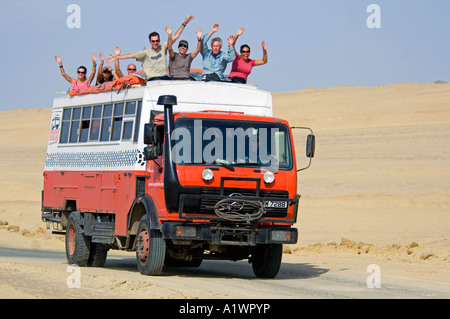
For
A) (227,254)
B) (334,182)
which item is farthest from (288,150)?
(334,182)

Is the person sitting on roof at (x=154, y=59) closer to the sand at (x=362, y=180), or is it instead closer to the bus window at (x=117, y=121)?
the bus window at (x=117, y=121)

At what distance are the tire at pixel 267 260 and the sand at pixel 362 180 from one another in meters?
3.35

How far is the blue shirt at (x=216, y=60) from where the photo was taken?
54.1 feet

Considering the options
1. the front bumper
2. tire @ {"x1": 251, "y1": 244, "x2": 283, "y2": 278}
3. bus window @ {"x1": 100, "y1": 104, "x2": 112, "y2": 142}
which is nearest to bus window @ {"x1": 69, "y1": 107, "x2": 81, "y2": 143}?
bus window @ {"x1": 100, "y1": 104, "x2": 112, "y2": 142}

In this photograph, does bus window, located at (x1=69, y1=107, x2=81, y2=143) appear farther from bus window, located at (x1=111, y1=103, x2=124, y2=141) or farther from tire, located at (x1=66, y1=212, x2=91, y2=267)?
bus window, located at (x1=111, y1=103, x2=124, y2=141)

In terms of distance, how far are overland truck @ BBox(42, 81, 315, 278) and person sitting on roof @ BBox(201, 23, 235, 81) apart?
2.27ft

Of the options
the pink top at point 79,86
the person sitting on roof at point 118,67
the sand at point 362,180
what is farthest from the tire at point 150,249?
the pink top at point 79,86

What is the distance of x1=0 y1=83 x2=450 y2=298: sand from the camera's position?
81.3ft

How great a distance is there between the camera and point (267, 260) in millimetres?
15766

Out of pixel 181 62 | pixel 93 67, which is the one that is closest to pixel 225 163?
pixel 181 62

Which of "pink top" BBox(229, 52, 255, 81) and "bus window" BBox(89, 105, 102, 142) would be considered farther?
"bus window" BBox(89, 105, 102, 142)

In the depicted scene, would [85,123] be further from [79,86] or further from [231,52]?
[231,52]

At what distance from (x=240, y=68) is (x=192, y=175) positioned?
3283 millimetres

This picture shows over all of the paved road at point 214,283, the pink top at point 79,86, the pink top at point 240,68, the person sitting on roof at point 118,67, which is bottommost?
the paved road at point 214,283
